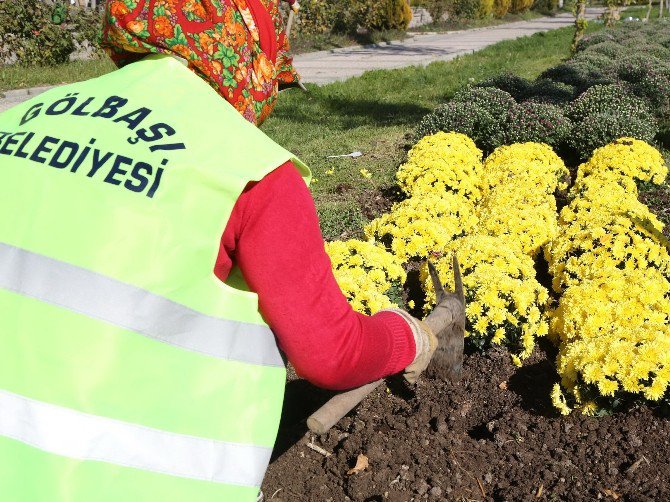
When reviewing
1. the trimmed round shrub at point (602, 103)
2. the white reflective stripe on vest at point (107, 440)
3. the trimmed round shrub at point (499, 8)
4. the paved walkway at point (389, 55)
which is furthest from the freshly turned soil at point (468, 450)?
the trimmed round shrub at point (499, 8)

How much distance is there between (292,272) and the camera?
1.52 meters

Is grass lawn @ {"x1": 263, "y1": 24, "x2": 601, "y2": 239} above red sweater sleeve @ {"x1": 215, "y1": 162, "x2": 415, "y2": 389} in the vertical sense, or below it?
below

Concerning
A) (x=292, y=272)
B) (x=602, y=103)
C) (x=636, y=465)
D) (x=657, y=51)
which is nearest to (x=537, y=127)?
(x=602, y=103)

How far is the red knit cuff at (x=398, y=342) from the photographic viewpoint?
1.99 meters

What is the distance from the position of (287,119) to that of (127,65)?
8.39 metres

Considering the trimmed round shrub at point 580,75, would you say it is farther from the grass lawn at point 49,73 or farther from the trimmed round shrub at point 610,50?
the grass lawn at point 49,73

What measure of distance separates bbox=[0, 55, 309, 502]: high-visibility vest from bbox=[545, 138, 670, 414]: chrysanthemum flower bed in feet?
6.84

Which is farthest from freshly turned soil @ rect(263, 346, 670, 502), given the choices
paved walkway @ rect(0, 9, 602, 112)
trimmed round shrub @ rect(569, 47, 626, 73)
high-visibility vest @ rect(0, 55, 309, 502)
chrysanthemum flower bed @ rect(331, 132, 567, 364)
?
trimmed round shrub @ rect(569, 47, 626, 73)

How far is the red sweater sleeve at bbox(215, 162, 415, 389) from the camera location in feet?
4.94

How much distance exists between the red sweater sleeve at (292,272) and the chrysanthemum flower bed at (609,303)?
6.02ft

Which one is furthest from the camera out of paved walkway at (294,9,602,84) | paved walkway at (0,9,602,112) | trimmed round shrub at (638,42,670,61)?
paved walkway at (294,9,602,84)

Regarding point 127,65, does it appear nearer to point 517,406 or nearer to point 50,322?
point 50,322

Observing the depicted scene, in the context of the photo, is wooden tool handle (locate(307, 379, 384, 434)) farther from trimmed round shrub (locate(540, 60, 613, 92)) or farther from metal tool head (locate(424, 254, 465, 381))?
trimmed round shrub (locate(540, 60, 613, 92))

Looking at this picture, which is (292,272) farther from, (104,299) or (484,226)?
(484,226)
